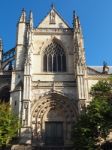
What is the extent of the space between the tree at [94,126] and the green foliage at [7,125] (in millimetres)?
4934

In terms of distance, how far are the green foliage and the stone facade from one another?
5.63ft

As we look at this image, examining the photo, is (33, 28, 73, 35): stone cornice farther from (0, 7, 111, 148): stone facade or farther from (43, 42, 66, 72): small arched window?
(43, 42, 66, 72): small arched window

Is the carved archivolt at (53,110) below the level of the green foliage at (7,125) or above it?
above

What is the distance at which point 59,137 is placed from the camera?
27.5 m

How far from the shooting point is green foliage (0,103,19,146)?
2277cm

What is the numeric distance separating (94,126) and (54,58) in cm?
1063

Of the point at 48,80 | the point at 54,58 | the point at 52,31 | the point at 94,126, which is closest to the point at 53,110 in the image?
the point at 48,80

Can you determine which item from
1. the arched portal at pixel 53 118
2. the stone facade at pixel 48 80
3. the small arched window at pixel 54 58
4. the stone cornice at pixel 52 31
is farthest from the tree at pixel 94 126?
the stone cornice at pixel 52 31

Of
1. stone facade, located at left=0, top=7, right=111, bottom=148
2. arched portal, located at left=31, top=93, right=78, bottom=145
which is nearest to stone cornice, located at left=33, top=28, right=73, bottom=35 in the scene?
stone facade, located at left=0, top=7, right=111, bottom=148

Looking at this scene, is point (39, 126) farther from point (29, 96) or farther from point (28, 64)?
point (28, 64)

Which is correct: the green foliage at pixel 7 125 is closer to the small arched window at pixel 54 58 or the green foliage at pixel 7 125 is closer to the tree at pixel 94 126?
the tree at pixel 94 126

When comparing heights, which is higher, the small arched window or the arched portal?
the small arched window

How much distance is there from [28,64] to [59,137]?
7657mm

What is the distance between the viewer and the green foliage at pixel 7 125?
74.7ft
